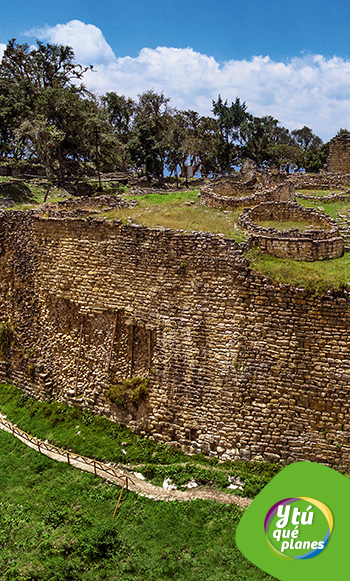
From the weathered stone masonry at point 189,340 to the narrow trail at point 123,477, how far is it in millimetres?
1054

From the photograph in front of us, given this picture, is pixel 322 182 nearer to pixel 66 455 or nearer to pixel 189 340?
pixel 189 340

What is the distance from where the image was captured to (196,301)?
414 inches

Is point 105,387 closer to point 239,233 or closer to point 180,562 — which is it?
point 180,562

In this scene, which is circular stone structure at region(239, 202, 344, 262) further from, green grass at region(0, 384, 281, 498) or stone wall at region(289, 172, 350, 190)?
stone wall at region(289, 172, 350, 190)

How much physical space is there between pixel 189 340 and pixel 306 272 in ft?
10.7

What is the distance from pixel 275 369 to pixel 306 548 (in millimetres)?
4010

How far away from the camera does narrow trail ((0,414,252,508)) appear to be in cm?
923

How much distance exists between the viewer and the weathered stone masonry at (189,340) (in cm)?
941

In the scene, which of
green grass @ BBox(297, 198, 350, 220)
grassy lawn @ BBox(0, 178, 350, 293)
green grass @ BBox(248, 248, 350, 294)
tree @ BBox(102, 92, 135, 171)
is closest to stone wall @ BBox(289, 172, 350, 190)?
green grass @ BBox(297, 198, 350, 220)

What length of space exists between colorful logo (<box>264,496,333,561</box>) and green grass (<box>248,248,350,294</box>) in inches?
174

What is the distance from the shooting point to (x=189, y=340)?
34.7 feet

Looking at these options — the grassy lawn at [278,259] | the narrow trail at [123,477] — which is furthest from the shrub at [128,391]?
the grassy lawn at [278,259]

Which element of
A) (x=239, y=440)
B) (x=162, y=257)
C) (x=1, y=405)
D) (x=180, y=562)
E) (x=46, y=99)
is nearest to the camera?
(x=180, y=562)

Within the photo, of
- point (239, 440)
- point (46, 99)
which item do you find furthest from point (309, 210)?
point (46, 99)
